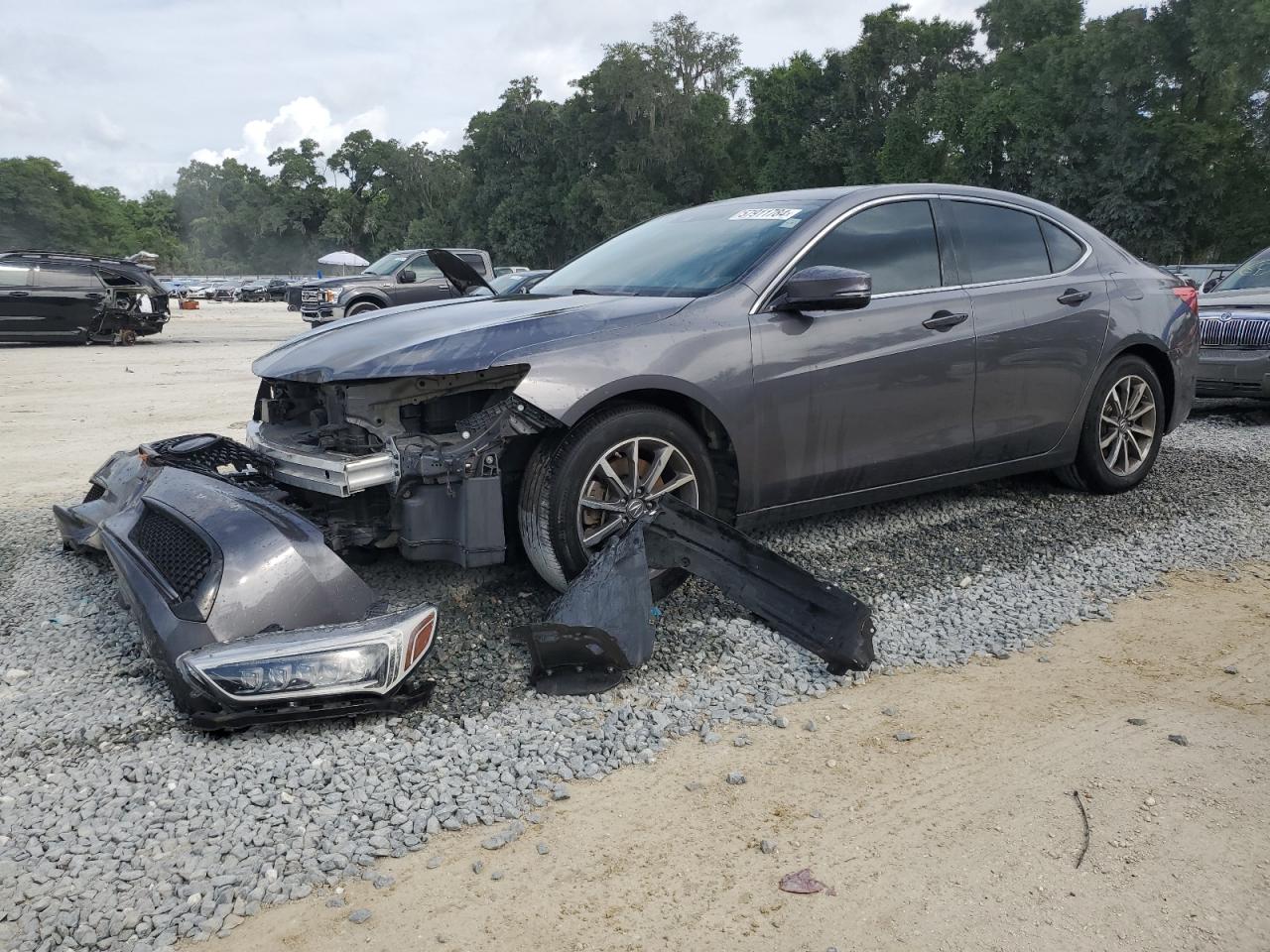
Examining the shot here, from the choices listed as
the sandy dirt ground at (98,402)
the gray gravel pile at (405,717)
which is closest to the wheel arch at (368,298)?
the sandy dirt ground at (98,402)

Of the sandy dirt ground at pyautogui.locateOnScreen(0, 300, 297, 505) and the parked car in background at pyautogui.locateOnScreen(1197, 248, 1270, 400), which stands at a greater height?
the parked car in background at pyautogui.locateOnScreen(1197, 248, 1270, 400)

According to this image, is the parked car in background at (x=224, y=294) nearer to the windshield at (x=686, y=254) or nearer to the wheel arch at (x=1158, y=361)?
the windshield at (x=686, y=254)

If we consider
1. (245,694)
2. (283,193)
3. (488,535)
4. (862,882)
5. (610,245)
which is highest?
(283,193)

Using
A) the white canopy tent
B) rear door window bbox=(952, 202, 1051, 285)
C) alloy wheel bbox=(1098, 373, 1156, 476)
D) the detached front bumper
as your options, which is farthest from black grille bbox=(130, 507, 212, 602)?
the white canopy tent

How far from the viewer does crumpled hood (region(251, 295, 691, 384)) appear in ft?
11.6

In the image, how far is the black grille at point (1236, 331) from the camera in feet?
26.8

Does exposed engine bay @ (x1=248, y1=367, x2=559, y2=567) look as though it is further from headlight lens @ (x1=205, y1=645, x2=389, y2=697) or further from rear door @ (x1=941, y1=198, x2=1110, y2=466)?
rear door @ (x1=941, y1=198, x2=1110, y2=466)

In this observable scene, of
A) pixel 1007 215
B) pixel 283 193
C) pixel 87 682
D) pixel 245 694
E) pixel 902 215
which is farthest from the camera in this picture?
pixel 283 193

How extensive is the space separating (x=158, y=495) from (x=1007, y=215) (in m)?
4.15

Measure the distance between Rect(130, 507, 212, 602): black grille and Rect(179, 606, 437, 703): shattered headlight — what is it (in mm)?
319

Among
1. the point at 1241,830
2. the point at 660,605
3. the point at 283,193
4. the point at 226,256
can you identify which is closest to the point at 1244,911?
the point at 1241,830

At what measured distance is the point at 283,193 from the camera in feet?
367

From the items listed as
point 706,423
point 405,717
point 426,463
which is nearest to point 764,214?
point 706,423

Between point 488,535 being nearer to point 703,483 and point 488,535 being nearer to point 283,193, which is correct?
point 703,483
